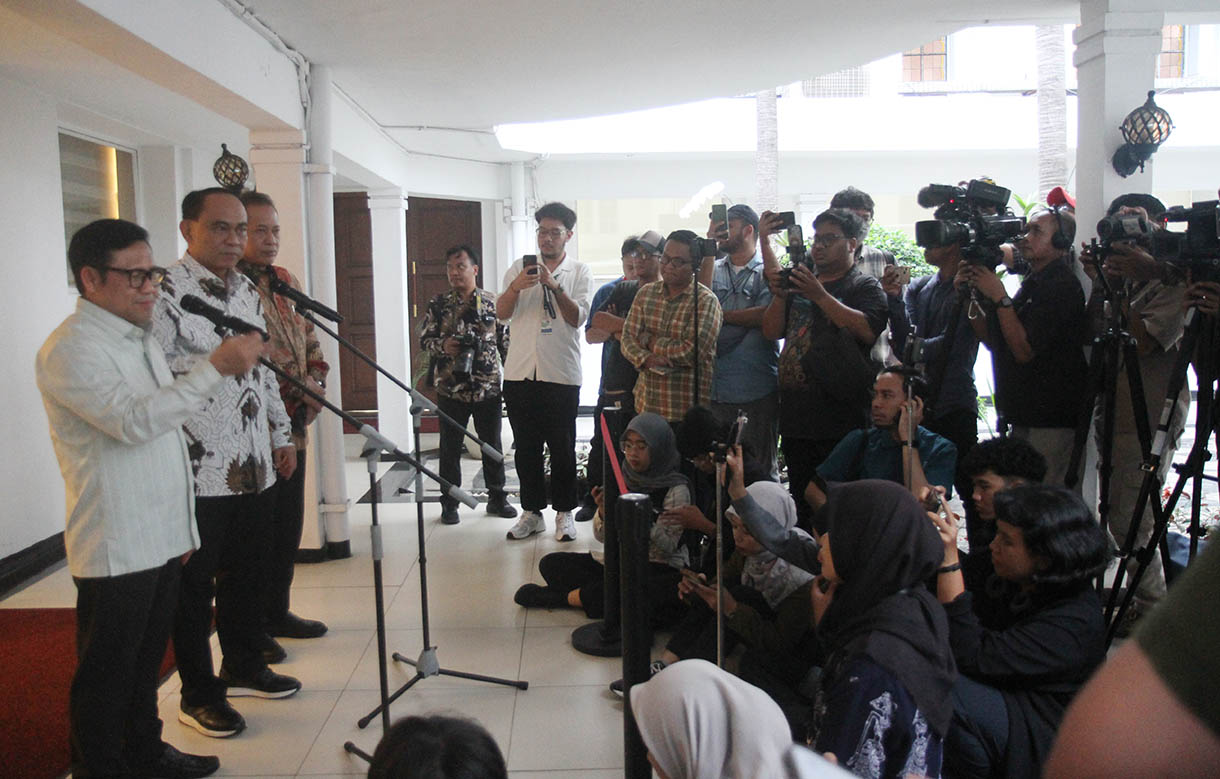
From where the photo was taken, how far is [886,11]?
3.83 meters

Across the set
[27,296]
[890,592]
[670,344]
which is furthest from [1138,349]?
[27,296]

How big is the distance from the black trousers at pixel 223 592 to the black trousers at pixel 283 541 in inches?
8.2

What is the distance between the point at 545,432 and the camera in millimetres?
4680

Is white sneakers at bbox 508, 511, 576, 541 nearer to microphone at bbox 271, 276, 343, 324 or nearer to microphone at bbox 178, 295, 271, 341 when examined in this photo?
microphone at bbox 271, 276, 343, 324

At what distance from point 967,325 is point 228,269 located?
250 centimetres

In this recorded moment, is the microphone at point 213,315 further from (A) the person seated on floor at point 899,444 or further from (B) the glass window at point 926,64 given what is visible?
(B) the glass window at point 926,64

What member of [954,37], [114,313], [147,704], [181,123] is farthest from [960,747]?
[954,37]

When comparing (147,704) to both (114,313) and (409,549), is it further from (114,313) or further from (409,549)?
(409,549)

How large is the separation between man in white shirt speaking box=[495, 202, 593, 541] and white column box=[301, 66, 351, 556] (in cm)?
83

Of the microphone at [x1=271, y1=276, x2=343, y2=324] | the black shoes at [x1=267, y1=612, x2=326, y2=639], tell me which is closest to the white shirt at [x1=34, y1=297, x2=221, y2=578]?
the microphone at [x1=271, y1=276, x2=343, y2=324]

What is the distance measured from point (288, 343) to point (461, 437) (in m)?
2.09

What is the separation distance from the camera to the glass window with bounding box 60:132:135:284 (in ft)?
16.9

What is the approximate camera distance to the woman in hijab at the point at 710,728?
107 cm

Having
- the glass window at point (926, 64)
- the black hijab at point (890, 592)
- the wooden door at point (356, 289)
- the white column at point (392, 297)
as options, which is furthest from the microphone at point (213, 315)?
the glass window at point (926, 64)
